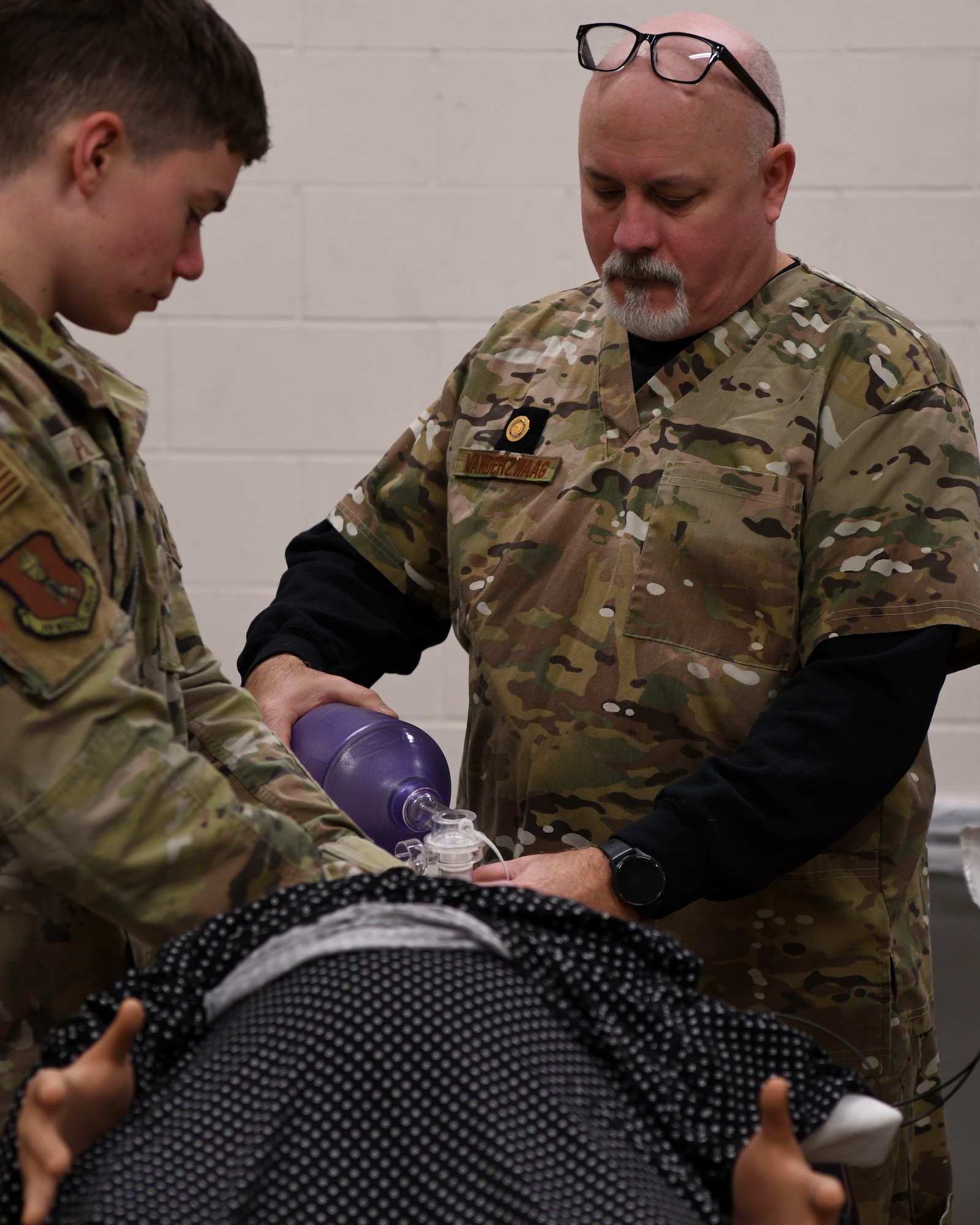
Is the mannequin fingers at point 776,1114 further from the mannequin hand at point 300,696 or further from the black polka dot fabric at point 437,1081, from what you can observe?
the mannequin hand at point 300,696

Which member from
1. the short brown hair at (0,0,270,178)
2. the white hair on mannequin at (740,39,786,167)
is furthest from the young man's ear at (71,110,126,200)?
the white hair on mannequin at (740,39,786,167)

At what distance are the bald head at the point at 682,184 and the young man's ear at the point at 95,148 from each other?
0.71 meters

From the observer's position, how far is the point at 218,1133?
745mm

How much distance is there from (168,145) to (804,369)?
31.6 inches

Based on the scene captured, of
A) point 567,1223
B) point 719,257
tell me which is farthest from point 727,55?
point 567,1223

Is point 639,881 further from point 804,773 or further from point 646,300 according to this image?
point 646,300

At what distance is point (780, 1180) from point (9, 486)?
640 mm

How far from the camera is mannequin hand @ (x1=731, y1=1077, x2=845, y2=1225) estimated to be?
0.73m

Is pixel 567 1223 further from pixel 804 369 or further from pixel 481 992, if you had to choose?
pixel 804 369

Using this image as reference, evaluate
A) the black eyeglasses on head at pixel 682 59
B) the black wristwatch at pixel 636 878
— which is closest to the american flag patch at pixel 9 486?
the black wristwatch at pixel 636 878

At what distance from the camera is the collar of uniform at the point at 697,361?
1.55 metres

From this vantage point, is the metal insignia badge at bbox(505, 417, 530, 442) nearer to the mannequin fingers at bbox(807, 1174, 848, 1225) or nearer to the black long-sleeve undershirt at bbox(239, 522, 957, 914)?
the black long-sleeve undershirt at bbox(239, 522, 957, 914)

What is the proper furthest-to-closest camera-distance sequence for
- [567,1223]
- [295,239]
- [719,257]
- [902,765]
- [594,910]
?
[295,239], [719,257], [902,765], [594,910], [567,1223]

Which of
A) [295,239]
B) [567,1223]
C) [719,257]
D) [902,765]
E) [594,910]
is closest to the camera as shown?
[567,1223]
